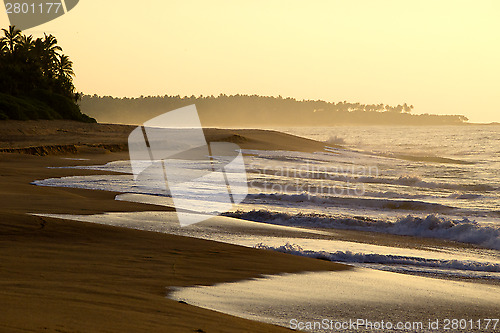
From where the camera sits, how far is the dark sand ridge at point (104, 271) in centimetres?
430

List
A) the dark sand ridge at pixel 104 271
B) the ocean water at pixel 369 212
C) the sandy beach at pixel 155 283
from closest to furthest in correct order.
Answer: the dark sand ridge at pixel 104 271 → the sandy beach at pixel 155 283 → the ocean water at pixel 369 212

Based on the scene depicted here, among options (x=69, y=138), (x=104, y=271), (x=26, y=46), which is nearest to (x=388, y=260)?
(x=104, y=271)

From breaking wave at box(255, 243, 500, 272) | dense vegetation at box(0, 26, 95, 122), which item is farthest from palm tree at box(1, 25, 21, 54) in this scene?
breaking wave at box(255, 243, 500, 272)

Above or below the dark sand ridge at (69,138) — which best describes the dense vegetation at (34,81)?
above

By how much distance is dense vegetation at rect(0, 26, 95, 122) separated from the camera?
4791 cm

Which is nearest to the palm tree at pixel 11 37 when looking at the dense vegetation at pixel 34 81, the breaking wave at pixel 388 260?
the dense vegetation at pixel 34 81

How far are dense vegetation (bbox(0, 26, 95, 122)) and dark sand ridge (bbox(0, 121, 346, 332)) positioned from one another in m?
38.1

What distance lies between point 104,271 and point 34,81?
5322 centimetres

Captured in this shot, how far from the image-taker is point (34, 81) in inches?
2143

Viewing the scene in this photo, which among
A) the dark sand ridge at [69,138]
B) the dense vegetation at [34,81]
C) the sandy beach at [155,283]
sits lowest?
the sandy beach at [155,283]

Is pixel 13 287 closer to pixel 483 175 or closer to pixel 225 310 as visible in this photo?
pixel 225 310

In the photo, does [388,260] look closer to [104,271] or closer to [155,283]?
[155,283]

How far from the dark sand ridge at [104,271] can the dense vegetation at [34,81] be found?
38.1 metres

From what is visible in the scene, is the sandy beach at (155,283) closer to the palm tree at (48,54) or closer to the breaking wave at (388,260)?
the breaking wave at (388,260)
